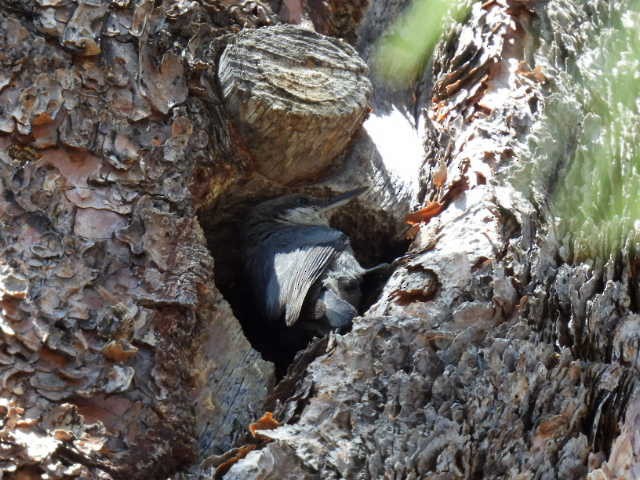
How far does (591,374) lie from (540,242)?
26cm

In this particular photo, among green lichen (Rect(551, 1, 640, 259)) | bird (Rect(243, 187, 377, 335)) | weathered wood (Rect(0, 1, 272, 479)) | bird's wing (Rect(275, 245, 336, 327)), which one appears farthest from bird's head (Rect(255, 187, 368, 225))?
green lichen (Rect(551, 1, 640, 259))

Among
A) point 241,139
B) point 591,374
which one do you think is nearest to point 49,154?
point 241,139

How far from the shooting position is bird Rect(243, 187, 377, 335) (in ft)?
5.68

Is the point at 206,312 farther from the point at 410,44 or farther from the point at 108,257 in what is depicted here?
the point at 410,44

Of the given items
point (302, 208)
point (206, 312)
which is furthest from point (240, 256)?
point (206, 312)

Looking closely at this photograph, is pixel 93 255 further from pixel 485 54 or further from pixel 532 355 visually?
pixel 485 54

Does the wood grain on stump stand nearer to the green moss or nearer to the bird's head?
the bird's head

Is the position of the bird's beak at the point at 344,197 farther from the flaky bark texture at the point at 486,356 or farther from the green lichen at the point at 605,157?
the green lichen at the point at 605,157

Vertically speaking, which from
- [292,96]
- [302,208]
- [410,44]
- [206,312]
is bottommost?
[206,312]

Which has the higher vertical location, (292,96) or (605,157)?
(292,96)

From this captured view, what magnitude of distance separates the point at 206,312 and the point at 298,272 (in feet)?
0.80

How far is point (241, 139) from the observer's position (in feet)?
5.88

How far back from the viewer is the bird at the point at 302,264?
5.68 ft

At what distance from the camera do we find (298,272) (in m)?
1.78
